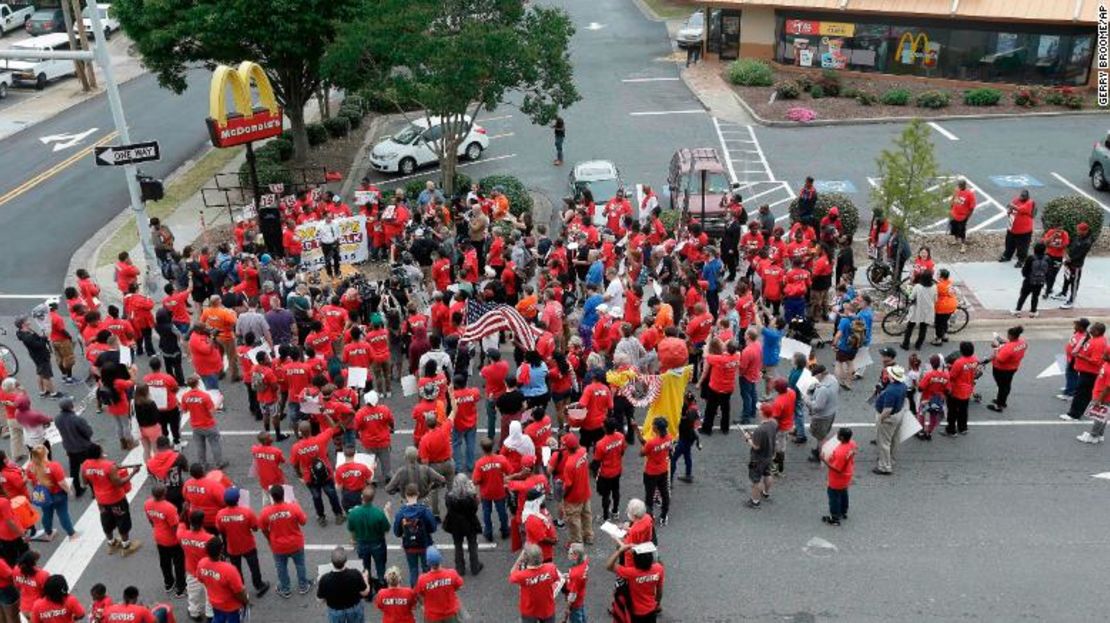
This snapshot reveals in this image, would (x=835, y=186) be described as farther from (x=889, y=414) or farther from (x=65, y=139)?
(x=65, y=139)

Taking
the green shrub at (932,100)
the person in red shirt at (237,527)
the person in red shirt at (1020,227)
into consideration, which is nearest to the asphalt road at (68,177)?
the person in red shirt at (237,527)

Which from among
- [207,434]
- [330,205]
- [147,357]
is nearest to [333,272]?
[330,205]

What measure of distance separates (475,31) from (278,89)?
913 cm

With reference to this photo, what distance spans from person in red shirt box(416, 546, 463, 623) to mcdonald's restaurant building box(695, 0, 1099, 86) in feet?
103

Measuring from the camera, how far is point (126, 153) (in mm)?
19969

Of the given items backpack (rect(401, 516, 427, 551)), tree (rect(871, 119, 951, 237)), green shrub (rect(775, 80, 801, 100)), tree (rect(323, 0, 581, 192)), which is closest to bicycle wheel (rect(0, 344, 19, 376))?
backpack (rect(401, 516, 427, 551))

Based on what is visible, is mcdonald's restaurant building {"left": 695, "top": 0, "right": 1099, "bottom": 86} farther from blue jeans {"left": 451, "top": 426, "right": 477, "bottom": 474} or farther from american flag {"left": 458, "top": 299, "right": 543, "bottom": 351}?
blue jeans {"left": 451, "top": 426, "right": 477, "bottom": 474}

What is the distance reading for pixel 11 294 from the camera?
73.3 ft

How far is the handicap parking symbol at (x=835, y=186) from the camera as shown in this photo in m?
26.9

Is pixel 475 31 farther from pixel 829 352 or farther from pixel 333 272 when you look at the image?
pixel 829 352

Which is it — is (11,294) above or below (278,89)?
below

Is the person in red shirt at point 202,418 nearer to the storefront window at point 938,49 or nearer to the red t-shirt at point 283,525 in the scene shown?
the red t-shirt at point 283,525

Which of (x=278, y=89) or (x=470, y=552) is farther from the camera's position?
(x=278, y=89)

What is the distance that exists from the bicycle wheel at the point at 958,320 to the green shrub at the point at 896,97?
18137 millimetres
